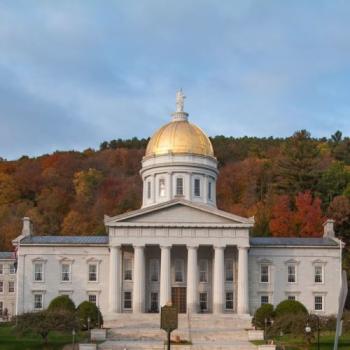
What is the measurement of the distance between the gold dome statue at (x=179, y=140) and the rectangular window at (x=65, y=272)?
13311 mm

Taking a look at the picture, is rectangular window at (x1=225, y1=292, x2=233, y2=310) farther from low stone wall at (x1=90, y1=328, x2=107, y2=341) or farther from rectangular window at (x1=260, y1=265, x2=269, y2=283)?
low stone wall at (x1=90, y1=328, x2=107, y2=341)

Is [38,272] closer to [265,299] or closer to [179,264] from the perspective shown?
[179,264]

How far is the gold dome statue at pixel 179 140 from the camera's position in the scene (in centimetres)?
7394

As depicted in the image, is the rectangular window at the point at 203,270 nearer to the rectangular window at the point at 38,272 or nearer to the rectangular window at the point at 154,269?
the rectangular window at the point at 154,269

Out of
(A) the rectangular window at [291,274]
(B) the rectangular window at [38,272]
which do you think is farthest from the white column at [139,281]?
(A) the rectangular window at [291,274]

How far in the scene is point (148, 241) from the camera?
67.3 m

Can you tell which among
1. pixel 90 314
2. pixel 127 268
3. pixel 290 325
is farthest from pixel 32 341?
pixel 127 268

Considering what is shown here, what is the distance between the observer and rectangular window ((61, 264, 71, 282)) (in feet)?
231

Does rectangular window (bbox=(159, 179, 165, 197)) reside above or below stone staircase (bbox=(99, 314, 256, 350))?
above

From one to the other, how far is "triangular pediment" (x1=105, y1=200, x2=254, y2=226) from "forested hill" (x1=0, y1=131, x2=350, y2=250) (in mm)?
23734

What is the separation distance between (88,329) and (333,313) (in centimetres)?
2400

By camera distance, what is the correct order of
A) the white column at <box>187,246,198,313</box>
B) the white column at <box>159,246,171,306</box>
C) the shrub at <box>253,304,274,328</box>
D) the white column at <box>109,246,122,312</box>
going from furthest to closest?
the white column at <box>109,246,122,312</box> → the white column at <box>187,246,198,313</box> → the white column at <box>159,246,171,306</box> → the shrub at <box>253,304,274,328</box>

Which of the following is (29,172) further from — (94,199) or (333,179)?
(333,179)

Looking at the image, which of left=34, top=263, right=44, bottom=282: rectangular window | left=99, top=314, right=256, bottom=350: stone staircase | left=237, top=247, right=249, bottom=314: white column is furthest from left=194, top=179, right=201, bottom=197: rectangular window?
left=34, top=263, right=44, bottom=282: rectangular window
